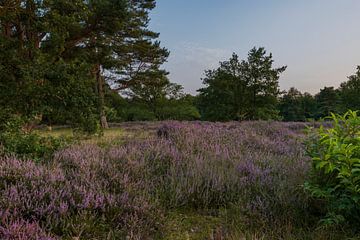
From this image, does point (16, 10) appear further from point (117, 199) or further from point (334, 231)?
point (334, 231)

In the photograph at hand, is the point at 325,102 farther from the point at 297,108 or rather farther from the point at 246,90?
the point at 246,90

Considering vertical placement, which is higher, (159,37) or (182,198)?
(159,37)

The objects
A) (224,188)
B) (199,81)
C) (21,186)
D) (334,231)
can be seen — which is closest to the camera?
(334,231)

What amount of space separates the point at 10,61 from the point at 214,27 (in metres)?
9.89

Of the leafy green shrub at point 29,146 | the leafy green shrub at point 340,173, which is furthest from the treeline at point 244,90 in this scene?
the leafy green shrub at point 340,173

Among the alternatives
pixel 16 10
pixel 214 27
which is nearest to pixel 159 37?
pixel 214 27

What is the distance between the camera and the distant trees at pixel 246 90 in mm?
31969

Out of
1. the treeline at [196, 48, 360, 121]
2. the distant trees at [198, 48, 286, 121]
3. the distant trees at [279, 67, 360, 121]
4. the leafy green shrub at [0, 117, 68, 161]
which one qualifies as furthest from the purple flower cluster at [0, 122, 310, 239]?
the distant trees at [279, 67, 360, 121]

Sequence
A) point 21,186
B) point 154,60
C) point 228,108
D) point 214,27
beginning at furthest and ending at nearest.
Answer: point 228,108 → point 154,60 → point 214,27 → point 21,186

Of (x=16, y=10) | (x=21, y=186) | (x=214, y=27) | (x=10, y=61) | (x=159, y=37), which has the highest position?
(x=159, y=37)

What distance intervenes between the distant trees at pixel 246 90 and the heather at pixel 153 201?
92.8 ft

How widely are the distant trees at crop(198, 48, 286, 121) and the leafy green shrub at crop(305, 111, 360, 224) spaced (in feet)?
94.7

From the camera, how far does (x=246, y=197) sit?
2.97 m

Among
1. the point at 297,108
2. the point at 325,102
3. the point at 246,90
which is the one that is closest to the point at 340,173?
the point at 246,90
